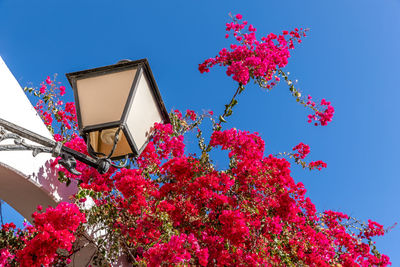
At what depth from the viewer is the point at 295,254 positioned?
5410mm

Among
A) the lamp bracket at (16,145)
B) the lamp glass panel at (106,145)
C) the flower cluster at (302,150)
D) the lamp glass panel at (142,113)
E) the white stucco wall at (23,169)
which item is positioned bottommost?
the lamp bracket at (16,145)

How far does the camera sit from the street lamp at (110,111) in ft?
5.82

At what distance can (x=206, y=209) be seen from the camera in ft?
17.0

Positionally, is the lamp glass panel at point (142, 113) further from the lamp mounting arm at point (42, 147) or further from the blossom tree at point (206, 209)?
the blossom tree at point (206, 209)

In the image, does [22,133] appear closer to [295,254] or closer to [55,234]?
[55,234]

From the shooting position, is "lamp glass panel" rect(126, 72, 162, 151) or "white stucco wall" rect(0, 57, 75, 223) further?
"white stucco wall" rect(0, 57, 75, 223)


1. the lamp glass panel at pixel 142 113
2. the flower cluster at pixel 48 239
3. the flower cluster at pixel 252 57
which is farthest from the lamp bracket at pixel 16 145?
the flower cluster at pixel 252 57

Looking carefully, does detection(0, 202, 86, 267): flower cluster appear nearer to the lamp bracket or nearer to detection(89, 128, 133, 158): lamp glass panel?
detection(89, 128, 133, 158): lamp glass panel

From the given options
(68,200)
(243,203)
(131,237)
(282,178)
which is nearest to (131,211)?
(131,237)

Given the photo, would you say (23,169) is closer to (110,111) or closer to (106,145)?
(106,145)

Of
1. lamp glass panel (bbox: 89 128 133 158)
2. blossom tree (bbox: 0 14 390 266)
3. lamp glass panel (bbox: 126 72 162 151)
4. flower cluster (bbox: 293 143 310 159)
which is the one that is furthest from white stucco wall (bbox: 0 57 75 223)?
flower cluster (bbox: 293 143 310 159)

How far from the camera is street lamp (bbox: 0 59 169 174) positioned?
1773mm

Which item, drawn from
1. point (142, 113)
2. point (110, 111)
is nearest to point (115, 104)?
point (110, 111)

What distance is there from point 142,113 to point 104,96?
0.74ft
